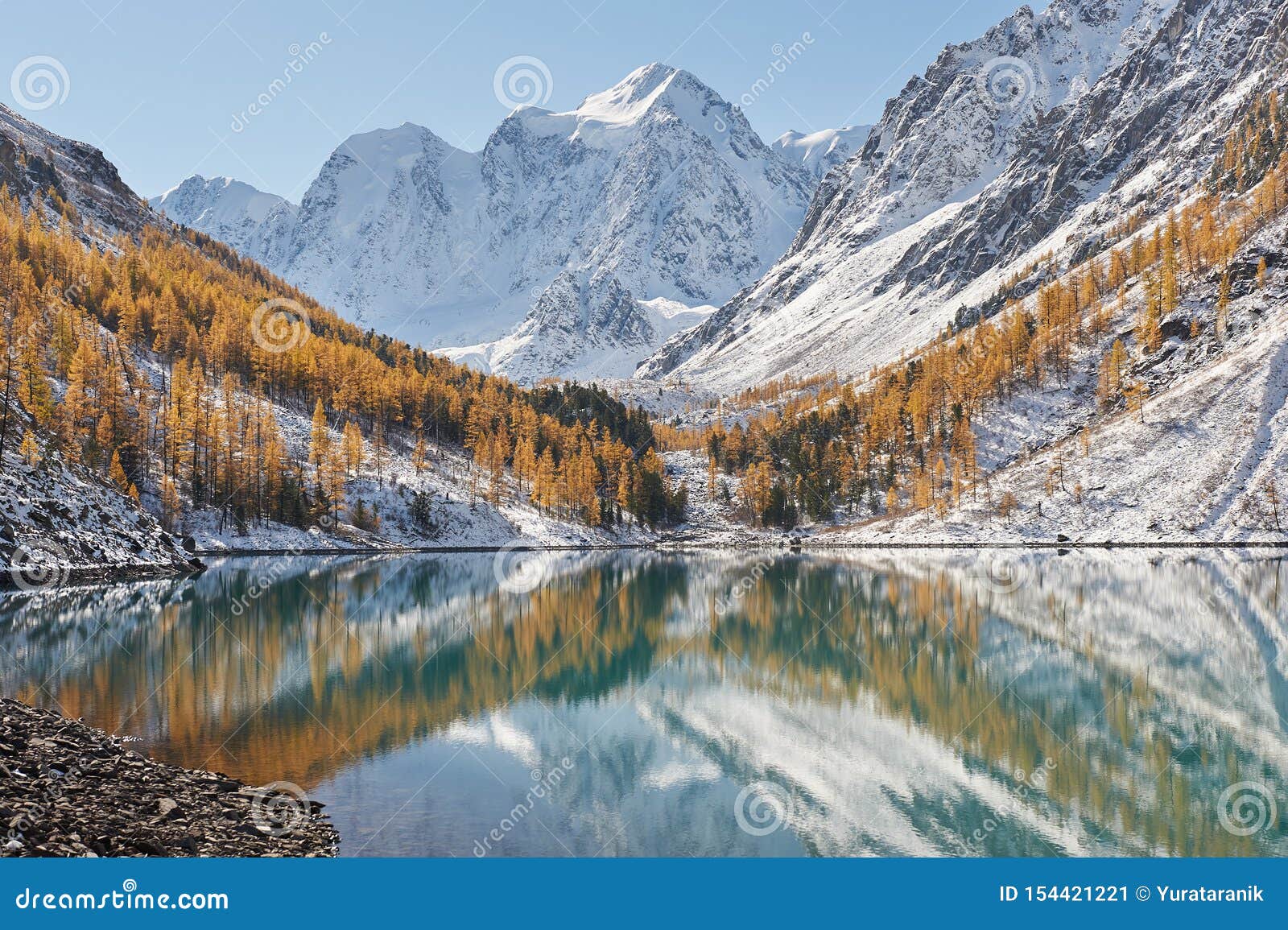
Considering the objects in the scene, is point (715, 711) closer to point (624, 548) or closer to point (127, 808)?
point (127, 808)

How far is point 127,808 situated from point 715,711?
20.7 metres

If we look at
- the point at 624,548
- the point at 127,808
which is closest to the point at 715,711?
the point at 127,808

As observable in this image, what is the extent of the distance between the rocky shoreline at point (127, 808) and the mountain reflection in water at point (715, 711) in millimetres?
1348

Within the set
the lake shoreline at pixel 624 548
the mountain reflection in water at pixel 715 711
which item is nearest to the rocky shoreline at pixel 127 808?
the mountain reflection in water at pixel 715 711

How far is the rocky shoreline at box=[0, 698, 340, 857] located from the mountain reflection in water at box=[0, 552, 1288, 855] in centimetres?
135

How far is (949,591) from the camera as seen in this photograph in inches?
2721

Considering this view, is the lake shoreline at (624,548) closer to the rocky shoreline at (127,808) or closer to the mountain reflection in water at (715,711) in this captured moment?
the mountain reflection in water at (715,711)

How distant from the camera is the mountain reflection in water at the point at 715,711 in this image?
2169 cm

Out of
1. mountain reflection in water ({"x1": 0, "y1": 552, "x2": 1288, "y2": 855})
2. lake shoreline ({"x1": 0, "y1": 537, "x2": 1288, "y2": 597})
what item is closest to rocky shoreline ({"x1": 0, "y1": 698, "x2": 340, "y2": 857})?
mountain reflection in water ({"x1": 0, "y1": 552, "x2": 1288, "y2": 855})

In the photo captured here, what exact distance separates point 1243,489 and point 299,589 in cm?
10696

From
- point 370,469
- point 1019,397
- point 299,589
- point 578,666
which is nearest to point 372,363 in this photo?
point 370,469

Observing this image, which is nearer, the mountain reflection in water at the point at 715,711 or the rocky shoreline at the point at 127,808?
the rocky shoreline at the point at 127,808

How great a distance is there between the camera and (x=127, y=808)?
18.3 meters

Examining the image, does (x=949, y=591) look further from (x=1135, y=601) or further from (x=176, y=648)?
(x=176, y=648)
